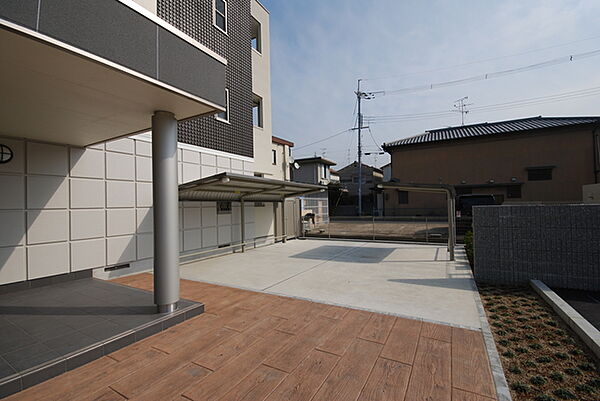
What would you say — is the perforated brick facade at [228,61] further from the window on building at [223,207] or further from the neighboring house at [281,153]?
the neighboring house at [281,153]

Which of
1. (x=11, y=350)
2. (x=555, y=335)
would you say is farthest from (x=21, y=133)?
(x=555, y=335)

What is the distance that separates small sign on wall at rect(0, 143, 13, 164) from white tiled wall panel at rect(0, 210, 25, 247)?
91cm

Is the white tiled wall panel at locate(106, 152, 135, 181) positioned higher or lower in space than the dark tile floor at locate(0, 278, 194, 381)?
higher

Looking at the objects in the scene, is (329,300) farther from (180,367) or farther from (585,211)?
(585,211)

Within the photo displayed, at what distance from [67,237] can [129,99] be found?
152 inches

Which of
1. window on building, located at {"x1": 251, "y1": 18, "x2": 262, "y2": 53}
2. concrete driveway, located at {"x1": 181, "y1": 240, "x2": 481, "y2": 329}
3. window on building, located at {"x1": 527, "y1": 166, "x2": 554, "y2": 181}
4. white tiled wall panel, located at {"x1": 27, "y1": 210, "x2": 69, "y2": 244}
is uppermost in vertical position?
window on building, located at {"x1": 251, "y1": 18, "x2": 262, "y2": 53}

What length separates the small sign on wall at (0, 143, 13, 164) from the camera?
487 centimetres

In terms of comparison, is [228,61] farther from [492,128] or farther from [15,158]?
[492,128]

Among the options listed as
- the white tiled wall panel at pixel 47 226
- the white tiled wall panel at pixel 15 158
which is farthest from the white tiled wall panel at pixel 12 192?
the white tiled wall panel at pixel 47 226

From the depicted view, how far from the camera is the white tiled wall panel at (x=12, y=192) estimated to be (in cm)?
487

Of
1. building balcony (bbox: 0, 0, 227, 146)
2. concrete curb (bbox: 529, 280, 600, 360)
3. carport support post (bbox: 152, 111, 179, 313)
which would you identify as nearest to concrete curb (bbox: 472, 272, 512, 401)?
concrete curb (bbox: 529, 280, 600, 360)

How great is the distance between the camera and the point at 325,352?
10.2 ft

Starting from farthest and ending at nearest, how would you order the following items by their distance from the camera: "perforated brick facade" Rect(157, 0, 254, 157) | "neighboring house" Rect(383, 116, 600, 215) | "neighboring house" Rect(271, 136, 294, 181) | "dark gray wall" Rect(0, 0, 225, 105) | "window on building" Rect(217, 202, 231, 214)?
"neighboring house" Rect(383, 116, 600, 215)
"neighboring house" Rect(271, 136, 294, 181)
"window on building" Rect(217, 202, 231, 214)
"perforated brick facade" Rect(157, 0, 254, 157)
"dark gray wall" Rect(0, 0, 225, 105)

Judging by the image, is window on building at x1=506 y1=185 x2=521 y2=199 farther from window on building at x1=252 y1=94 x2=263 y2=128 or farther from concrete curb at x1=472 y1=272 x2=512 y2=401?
concrete curb at x1=472 y1=272 x2=512 y2=401
